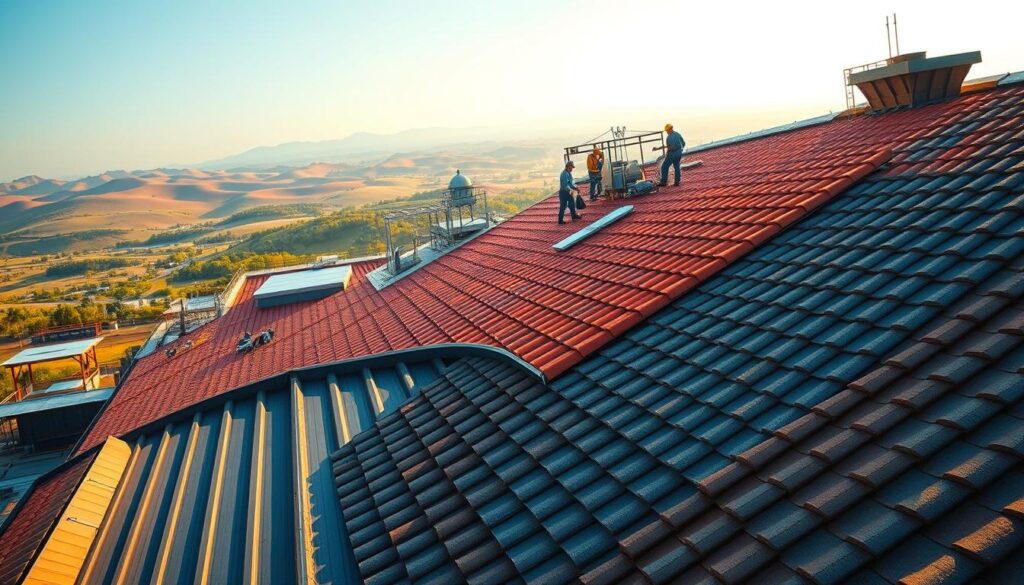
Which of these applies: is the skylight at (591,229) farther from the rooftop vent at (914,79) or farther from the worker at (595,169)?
the rooftop vent at (914,79)

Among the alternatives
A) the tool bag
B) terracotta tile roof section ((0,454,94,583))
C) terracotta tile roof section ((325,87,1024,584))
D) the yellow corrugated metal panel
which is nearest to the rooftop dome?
the tool bag

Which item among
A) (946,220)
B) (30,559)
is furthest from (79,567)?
(946,220)

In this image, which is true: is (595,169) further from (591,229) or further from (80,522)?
(80,522)

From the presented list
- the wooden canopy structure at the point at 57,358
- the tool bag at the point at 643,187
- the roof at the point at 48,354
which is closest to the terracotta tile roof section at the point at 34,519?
the tool bag at the point at 643,187

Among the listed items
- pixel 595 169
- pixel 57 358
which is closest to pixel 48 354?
pixel 57 358

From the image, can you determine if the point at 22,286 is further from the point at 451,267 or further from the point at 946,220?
the point at 946,220

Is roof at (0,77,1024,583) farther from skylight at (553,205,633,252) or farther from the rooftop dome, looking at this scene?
the rooftop dome
